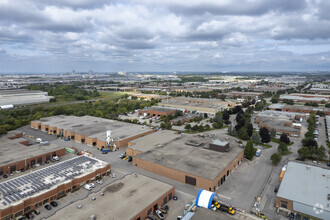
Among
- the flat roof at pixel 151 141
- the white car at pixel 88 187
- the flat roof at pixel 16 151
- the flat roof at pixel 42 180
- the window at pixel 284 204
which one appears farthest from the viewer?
the flat roof at pixel 151 141

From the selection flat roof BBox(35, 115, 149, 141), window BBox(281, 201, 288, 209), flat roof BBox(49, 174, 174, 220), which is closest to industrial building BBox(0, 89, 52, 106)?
flat roof BBox(35, 115, 149, 141)

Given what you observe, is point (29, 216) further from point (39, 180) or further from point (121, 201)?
point (121, 201)

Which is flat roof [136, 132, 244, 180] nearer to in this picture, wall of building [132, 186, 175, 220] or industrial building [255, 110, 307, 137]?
wall of building [132, 186, 175, 220]

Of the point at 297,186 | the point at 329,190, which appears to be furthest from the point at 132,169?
the point at 329,190

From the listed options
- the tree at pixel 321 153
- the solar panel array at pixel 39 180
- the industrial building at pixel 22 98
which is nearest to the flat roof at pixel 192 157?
the solar panel array at pixel 39 180

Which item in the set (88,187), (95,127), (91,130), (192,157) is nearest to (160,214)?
(88,187)

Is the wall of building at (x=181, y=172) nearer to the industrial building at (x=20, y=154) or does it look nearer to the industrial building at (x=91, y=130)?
the industrial building at (x=91, y=130)

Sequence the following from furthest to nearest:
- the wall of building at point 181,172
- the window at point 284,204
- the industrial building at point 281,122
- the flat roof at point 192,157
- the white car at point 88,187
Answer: the industrial building at point 281,122 → the flat roof at point 192,157 → the white car at point 88,187 → the wall of building at point 181,172 → the window at point 284,204

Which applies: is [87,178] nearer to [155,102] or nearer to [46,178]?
A: [46,178]
